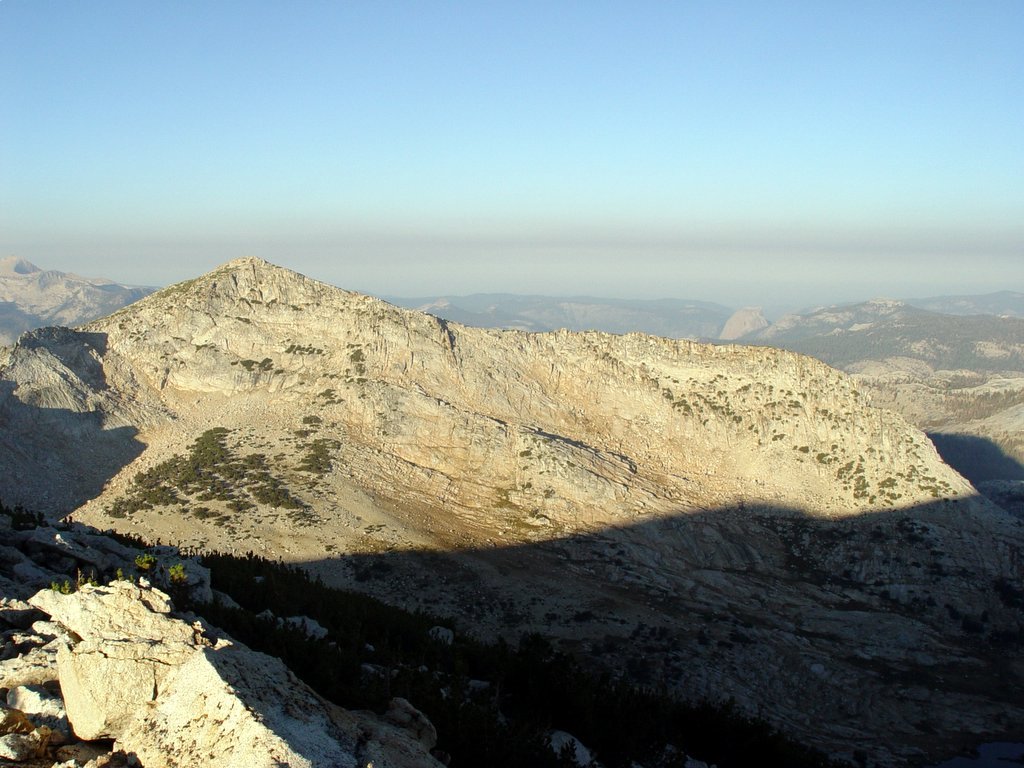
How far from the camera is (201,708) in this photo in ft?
29.3

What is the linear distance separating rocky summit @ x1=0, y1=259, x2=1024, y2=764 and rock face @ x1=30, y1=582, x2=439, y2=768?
81.4ft

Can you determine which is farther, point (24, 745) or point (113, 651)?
point (113, 651)

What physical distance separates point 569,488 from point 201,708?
41980mm

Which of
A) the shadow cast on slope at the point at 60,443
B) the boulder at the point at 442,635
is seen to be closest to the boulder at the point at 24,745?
the boulder at the point at 442,635

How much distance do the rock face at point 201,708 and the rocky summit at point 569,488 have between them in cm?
2482

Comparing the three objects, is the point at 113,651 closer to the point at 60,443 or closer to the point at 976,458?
the point at 60,443

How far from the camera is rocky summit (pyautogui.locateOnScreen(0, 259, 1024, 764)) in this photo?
3541 centimetres

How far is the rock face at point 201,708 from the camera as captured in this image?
8422 millimetres

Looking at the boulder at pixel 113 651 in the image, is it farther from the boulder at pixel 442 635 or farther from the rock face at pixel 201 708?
the boulder at pixel 442 635

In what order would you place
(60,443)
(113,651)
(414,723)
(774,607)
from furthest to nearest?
(60,443)
(774,607)
(414,723)
(113,651)

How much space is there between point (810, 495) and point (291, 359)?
47183 mm

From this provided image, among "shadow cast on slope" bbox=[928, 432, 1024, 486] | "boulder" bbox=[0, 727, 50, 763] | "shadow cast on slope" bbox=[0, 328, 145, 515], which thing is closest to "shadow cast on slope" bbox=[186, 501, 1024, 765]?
"boulder" bbox=[0, 727, 50, 763]

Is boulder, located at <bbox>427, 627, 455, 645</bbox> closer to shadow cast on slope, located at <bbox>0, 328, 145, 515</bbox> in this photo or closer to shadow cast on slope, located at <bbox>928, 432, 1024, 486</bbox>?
shadow cast on slope, located at <bbox>0, 328, 145, 515</bbox>

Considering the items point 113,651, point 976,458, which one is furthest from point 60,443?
point 976,458
